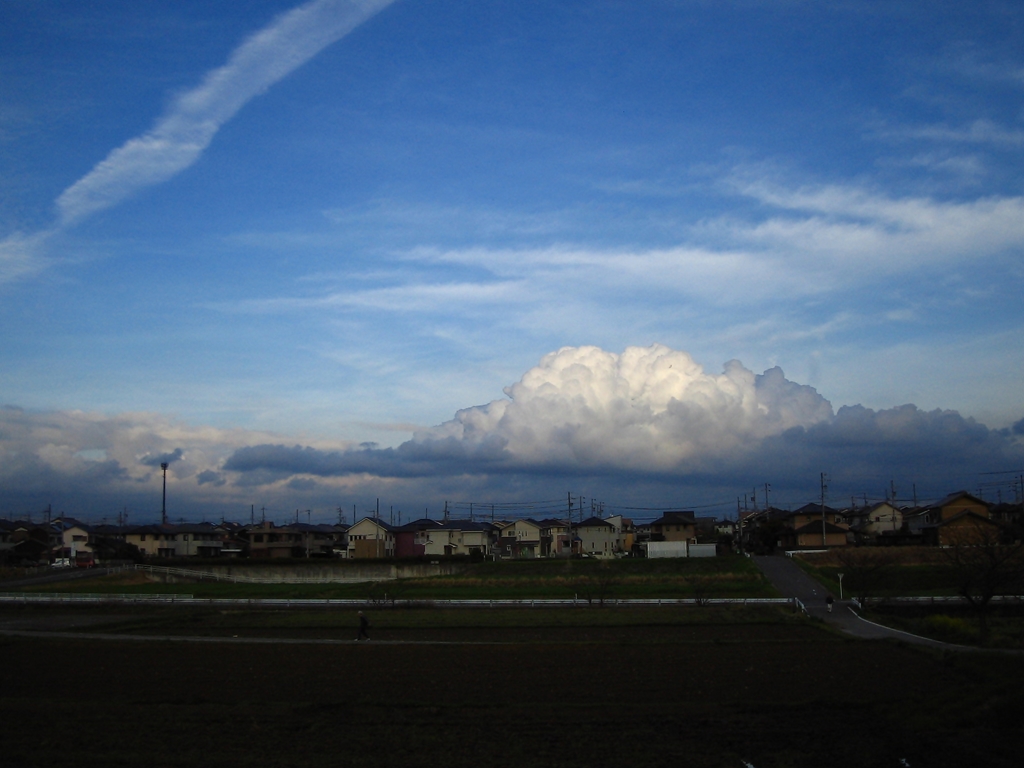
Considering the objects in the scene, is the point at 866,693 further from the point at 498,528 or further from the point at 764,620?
the point at 498,528

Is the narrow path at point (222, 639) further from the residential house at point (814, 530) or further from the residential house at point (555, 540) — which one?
the residential house at point (555, 540)

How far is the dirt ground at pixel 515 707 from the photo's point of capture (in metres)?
12.6

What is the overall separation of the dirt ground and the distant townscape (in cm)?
4530

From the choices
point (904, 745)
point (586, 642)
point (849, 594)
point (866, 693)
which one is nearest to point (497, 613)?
point (586, 642)

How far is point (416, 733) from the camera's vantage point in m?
13.9

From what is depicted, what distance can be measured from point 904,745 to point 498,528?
95133mm

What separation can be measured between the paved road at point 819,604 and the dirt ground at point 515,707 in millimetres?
3229

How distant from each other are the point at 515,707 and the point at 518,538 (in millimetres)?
78231

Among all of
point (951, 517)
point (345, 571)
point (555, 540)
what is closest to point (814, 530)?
point (951, 517)

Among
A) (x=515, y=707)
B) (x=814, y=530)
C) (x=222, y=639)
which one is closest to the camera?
(x=515, y=707)

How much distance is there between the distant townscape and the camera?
7194 cm

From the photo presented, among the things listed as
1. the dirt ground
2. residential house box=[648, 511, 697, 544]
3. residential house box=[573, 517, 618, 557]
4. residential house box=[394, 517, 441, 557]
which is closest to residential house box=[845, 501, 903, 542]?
residential house box=[648, 511, 697, 544]

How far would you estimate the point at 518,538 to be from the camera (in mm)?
93312

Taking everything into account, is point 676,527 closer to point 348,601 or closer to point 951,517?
point 951,517
